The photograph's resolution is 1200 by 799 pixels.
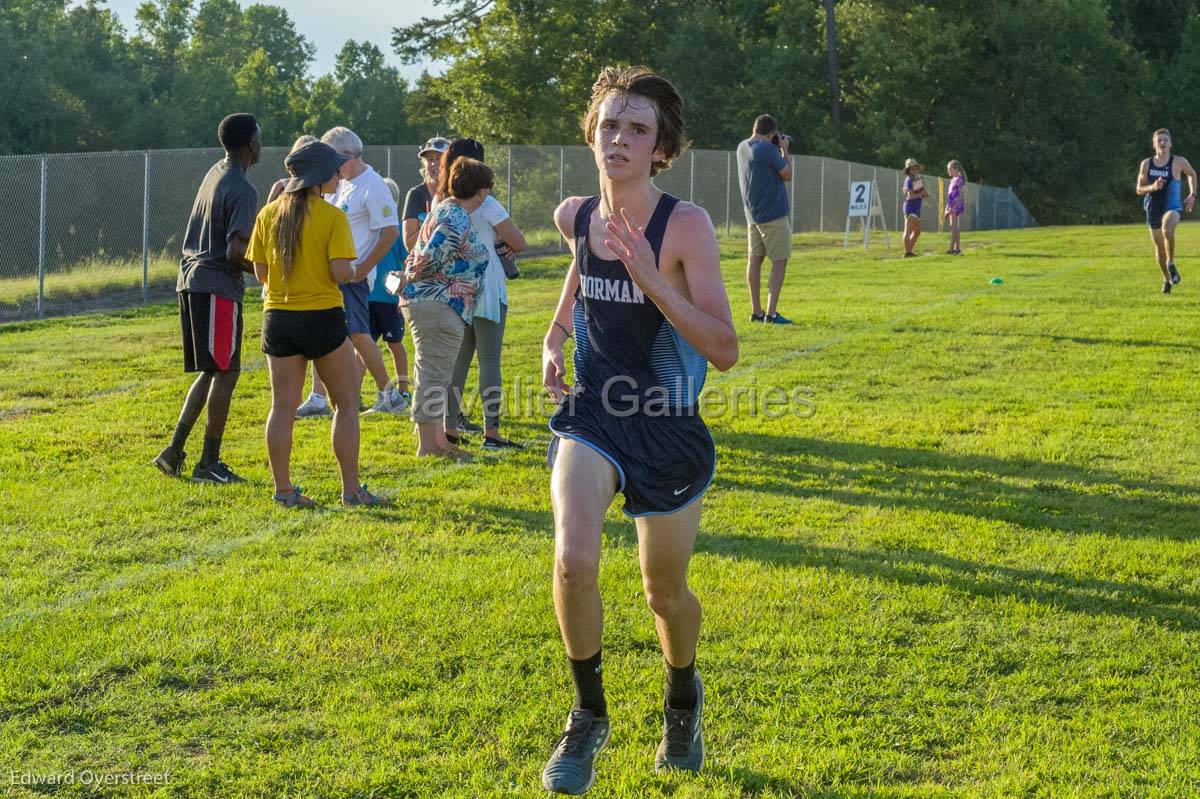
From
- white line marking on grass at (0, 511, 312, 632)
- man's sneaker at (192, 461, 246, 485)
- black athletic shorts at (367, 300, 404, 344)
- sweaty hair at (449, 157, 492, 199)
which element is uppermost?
sweaty hair at (449, 157, 492, 199)

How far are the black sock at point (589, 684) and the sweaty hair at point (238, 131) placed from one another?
14.9 feet

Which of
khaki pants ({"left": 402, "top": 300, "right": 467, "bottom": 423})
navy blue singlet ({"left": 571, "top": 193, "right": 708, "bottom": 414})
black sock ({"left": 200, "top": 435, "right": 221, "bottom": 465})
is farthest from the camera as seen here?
khaki pants ({"left": 402, "top": 300, "right": 467, "bottom": 423})

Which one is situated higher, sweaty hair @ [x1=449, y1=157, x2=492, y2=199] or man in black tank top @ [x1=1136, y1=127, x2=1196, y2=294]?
man in black tank top @ [x1=1136, y1=127, x2=1196, y2=294]

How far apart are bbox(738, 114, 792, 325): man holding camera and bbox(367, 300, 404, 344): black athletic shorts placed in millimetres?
5461

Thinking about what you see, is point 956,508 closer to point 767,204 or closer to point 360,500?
point 360,500

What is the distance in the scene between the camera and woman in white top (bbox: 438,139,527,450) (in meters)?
7.95

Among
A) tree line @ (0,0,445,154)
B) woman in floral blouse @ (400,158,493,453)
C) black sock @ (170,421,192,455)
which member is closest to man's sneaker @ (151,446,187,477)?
black sock @ (170,421,192,455)

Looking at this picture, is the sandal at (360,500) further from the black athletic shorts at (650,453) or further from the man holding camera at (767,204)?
the man holding camera at (767,204)

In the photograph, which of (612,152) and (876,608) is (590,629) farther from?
(876,608)

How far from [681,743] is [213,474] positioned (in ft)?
14.4

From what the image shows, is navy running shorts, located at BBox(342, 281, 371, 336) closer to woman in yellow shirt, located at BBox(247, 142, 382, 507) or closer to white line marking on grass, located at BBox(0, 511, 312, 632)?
woman in yellow shirt, located at BBox(247, 142, 382, 507)

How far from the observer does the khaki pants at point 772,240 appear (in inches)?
557

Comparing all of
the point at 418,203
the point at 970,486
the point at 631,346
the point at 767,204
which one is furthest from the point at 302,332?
the point at 767,204

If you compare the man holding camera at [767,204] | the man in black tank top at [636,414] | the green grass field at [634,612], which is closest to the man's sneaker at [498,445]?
the green grass field at [634,612]
